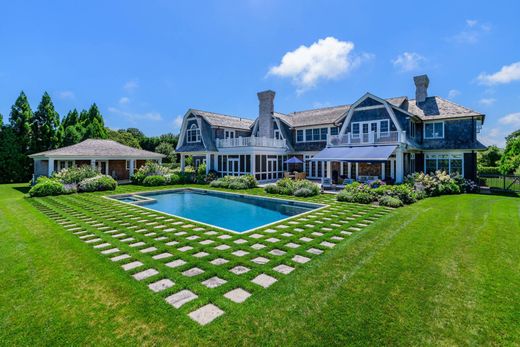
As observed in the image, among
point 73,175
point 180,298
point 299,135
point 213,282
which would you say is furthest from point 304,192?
point 73,175

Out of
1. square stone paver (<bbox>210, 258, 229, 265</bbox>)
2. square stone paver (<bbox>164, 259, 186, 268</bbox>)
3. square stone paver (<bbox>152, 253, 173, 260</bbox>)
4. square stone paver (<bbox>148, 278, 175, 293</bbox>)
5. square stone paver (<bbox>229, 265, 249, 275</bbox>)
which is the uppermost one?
square stone paver (<bbox>152, 253, 173, 260</bbox>)

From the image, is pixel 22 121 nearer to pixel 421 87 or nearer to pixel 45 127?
pixel 45 127

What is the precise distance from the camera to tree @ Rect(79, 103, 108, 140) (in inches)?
1645

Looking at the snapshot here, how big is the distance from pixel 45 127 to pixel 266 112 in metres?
31.7

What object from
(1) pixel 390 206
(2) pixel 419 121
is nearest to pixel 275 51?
(2) pixel 419 121

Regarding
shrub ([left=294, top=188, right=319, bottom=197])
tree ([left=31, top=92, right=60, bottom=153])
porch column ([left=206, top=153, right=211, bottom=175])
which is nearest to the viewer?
shrub ([left=294, top=188, right=319, bottom=197])

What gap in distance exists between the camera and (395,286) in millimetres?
5715

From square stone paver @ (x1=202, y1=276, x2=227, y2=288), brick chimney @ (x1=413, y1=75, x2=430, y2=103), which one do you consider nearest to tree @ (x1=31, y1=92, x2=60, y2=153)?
square stone paver @ (x1=202, y1=276, x2=227, y2=288)

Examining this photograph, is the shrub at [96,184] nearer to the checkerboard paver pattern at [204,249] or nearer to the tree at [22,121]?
the checkerboard paver pattern at [204,249]

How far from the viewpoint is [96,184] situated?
74.3ft

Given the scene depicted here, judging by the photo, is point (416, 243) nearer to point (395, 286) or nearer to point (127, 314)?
point (395, 286)

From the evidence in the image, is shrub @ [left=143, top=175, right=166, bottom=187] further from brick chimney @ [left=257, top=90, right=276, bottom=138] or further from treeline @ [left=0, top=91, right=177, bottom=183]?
treeline @ [left=0, top=91, right=177, bottom=183]

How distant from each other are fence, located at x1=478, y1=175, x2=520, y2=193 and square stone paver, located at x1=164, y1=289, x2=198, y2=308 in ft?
87.2

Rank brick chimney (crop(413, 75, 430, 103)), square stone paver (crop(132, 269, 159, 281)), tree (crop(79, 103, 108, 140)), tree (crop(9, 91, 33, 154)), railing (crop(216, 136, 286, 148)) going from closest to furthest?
square stone paver (crop(132, 269, 159, 281)) → brick chimney (crop(413, 75, 430, 103)) → railing (crop(216, 136, 286, 148)) → tree (crop(9, 91, 33, 154)) → tree (crop(79, 103, 108, 140))
